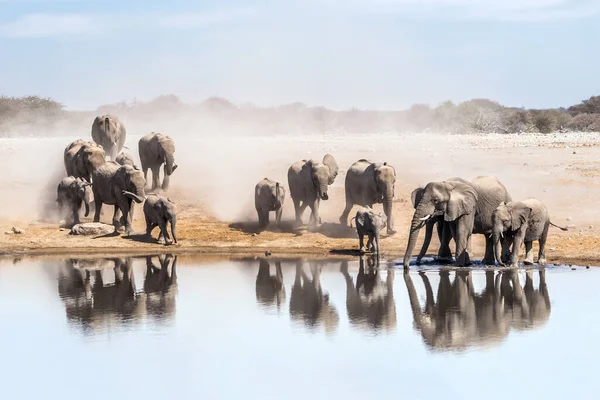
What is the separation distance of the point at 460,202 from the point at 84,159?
12.3 meters

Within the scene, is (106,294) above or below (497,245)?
below

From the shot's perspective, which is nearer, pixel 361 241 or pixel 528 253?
pixel 528 253

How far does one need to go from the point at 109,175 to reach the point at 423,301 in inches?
463

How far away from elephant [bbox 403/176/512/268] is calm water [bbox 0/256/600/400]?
2.70 ft

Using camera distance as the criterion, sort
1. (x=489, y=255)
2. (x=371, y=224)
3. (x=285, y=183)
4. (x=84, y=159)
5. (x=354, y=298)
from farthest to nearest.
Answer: (x=285, y=183), (x=84, y=159), (x=371, y=224), (x=489, y=255), (x=354, y=298)

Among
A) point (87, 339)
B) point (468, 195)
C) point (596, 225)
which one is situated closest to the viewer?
point (87, 339)

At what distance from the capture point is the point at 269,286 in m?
23.0

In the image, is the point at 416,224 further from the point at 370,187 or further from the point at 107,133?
the point at 107,133

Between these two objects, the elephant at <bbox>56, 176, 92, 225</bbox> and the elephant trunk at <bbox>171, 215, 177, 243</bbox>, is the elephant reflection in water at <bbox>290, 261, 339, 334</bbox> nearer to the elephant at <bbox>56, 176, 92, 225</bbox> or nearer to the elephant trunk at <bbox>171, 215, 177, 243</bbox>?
the elephant trunk at <bbox>171, 215, 177, 243</bbox>

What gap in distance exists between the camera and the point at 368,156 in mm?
41969

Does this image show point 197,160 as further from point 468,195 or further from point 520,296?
point 520,296

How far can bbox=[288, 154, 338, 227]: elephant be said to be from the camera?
29547mm

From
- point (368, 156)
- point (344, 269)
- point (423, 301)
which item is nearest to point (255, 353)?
point (423, 301)

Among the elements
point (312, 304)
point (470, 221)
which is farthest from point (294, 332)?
point (470, 221)
